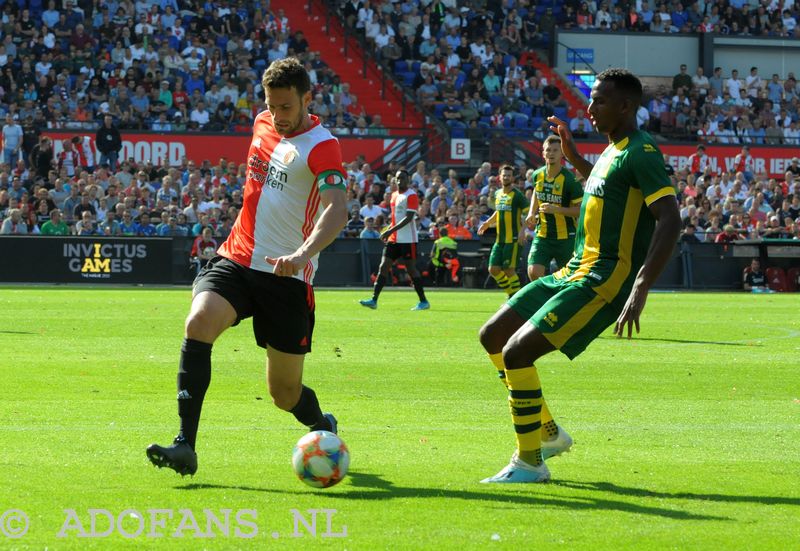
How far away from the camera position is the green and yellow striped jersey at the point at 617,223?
7.14 meters

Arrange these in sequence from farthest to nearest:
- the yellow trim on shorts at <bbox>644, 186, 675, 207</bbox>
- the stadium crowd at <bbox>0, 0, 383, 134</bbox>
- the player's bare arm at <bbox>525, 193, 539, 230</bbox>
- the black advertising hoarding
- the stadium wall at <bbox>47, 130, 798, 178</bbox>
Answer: the stadium crowd at <bbox>0, 0, 383, 134</bbox> → the stadium wall at <bbox>47, 130, 798, 178</bbox> → the black advertising hoarding → the player's bare arm at <bbox>525, 193, 539, 230</bbox> → the yellow trim on shorts at <bbox>644, 186, 675, 207</bbox>

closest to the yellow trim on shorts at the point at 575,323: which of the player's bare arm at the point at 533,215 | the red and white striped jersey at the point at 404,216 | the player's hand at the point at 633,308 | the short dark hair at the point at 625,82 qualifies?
the player's hand at the point at 633,308

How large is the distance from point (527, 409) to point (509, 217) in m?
13.8

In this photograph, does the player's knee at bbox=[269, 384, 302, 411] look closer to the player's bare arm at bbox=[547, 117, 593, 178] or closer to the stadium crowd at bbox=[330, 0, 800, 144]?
the player's bare arm at bbox=[547, 117, 593, 178]

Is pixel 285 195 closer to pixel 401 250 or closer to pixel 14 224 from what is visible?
pixel 401 250

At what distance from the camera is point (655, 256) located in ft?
22.4

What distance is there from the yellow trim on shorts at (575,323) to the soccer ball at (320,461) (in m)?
1.34

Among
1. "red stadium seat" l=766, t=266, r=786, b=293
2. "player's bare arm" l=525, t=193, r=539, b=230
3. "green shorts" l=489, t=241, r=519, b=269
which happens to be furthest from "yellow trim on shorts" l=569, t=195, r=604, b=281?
"red stadium seat" l=766, t=266, r=786, b=293

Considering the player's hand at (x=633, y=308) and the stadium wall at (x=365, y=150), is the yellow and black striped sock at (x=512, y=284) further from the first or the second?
the stadium wall at (x=365, y=150)

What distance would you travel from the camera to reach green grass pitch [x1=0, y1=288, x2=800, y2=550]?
586 centimetres

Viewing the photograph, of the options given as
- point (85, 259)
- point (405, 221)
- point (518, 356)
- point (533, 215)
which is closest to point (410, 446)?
point (518, 356)

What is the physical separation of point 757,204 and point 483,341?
28.6 m

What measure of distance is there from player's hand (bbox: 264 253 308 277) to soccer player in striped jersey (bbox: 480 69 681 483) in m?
1.26

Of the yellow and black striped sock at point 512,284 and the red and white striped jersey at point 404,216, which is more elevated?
the red and white striped jersey at point 404,216
